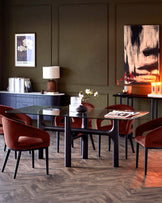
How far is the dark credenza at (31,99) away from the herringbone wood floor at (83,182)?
208cm

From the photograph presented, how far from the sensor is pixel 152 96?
7.24m

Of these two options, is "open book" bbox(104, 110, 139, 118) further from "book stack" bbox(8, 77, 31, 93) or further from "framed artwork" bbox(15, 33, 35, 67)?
"framed artwork" bbox(15, 33, 35, 67)

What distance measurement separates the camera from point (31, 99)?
8.31 metres

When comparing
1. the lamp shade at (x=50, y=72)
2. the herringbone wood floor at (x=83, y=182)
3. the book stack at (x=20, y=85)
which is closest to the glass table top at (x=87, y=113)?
the herringbone wood floor at (x=83, y=182)

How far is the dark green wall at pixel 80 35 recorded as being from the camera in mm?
7910

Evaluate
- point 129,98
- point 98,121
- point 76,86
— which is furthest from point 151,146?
point 76,86

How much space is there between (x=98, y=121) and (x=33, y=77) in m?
2.88

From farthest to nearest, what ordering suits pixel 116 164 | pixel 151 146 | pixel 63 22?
1. pixel 63 22
2. pixel 116 164
3. pixel 151 146

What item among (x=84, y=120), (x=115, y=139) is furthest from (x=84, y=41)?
(x=115, y=139)

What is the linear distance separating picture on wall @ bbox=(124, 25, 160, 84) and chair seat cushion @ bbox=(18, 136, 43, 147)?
10.9 ft

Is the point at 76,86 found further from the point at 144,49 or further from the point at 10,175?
the point at 10,175

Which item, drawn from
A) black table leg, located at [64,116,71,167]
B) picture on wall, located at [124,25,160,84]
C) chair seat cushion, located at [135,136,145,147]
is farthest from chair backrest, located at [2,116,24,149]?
picture on wall, located at [124,25,160,84]

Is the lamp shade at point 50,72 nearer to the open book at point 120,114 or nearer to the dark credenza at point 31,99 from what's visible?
the dark credenza at point 31,99

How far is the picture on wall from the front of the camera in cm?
770
